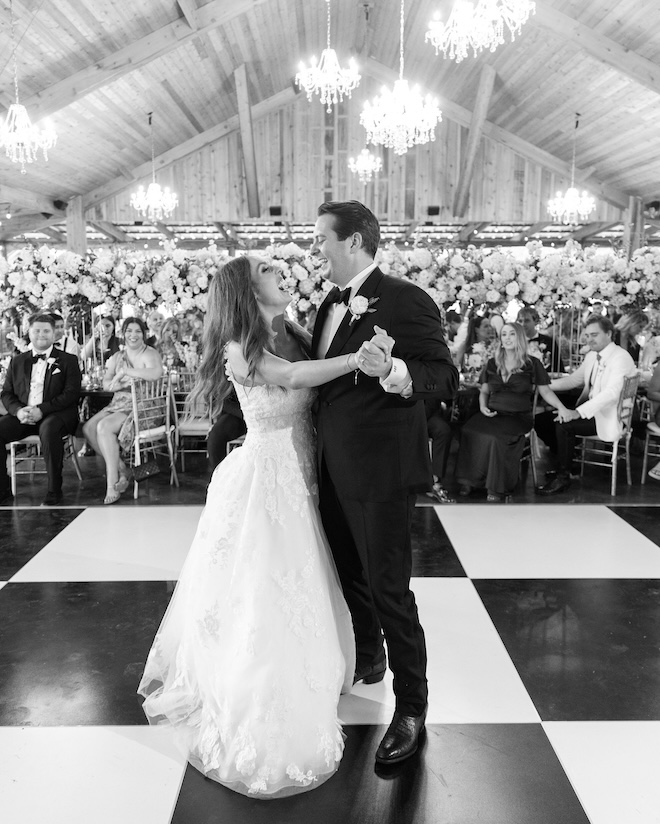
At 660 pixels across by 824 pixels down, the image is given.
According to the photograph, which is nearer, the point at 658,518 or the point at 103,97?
the point at 658,518

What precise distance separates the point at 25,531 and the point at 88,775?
9.29 feet

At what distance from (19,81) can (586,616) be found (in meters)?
8.19

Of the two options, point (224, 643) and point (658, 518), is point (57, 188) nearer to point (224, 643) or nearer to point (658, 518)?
point (658, 518)

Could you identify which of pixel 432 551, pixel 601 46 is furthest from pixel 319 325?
pixel 601 46

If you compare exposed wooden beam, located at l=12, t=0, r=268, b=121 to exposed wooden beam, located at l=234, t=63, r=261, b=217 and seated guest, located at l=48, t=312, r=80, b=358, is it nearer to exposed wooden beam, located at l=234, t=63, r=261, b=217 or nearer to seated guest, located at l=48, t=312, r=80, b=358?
exposed wooden beam, located at l=234, t=63, r=261, b=217

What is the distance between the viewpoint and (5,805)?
216 cm

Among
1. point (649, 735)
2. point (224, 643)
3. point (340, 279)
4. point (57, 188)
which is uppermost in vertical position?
point (57, 188)

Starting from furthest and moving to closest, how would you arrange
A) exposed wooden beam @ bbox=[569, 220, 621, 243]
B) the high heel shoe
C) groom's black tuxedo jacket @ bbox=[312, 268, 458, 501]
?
exposed wooden beam @ bbox=[569, 220, 621, 243], the high heel shoe, groom's black tuxedo jacket @ bbox=[312, 268, 458, 501]

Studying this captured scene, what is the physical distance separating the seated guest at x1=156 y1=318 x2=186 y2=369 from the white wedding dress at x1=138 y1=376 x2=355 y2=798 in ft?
14.6

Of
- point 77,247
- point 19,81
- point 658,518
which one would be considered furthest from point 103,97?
point 658,518

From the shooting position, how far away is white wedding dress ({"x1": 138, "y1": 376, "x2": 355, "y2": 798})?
7.30 feet

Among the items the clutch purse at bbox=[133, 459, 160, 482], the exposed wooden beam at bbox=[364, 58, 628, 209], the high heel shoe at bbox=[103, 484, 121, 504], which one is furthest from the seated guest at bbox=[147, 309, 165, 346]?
the exposed wooden beam at bbox=[364, 58, 628, 209]

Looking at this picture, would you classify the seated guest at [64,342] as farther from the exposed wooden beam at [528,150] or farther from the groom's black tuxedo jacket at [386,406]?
the exposed wooden beam at [528,150]

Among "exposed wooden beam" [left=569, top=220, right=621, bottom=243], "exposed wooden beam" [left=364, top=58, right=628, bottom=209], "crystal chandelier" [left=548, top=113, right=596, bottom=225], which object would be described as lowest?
"crystal chandelier" [left=548, top=113, right=596, bottom=225]
